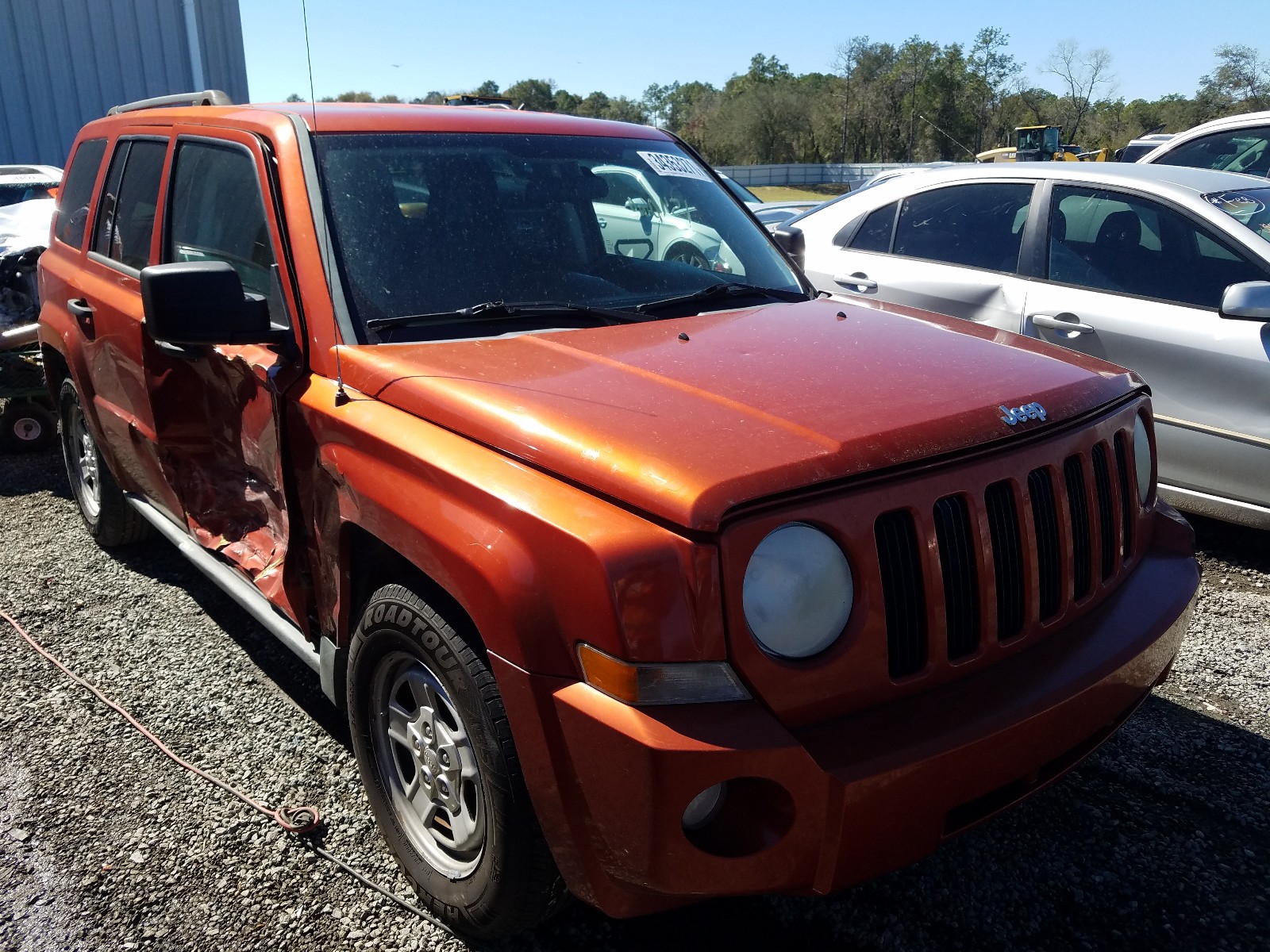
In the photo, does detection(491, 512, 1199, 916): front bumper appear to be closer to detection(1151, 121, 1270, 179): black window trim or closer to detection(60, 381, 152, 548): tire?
detection(60, 381, 152, 548): tire

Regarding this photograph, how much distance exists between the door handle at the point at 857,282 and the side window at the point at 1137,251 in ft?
3.08

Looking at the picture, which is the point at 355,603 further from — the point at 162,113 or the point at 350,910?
the point at 162,113

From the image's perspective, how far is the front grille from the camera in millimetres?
1961

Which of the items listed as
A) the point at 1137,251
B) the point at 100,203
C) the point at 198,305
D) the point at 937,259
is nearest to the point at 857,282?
the point at 937,259

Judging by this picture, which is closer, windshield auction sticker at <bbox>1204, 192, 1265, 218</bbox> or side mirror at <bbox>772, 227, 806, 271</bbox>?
side mirror at <bbox>772, 227, 806, 271</bbox>

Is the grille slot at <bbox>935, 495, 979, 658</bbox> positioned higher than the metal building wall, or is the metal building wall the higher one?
the metal building wall

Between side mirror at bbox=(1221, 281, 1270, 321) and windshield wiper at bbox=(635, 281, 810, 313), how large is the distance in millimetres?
2020

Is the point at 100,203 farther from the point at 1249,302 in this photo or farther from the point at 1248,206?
the point at 1248,206

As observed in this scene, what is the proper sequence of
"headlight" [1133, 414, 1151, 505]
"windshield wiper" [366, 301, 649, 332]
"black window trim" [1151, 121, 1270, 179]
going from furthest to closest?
"black window trim" [1151, 121, 1270, 179], "headlight" [1133, 414, 1151, 505], "windshield wiper" [366, 301, 649, 332]

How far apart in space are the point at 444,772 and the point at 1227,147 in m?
7.92

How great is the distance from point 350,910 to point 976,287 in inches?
163

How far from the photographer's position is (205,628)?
158 inches

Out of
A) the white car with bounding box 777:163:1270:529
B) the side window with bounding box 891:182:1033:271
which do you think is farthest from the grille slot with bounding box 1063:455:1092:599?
the side window with bounding box 891:182:1033:271

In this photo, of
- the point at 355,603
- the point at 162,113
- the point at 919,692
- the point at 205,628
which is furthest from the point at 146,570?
the point at 919,692
